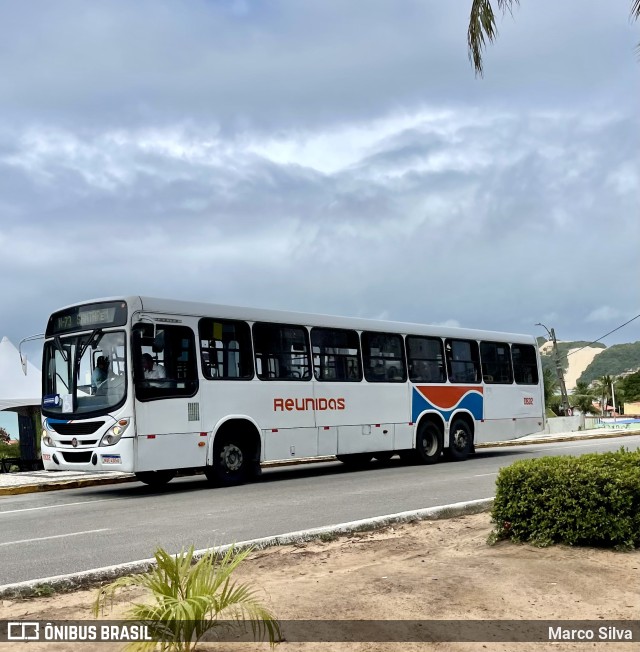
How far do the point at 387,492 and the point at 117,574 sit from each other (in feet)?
22.5

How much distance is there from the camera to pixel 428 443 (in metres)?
19.7

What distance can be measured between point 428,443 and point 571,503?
12401mm

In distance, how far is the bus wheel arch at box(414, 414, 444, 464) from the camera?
63.5 ft

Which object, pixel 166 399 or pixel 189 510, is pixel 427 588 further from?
pixel 166 399

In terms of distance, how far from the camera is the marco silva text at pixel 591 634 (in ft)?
16.5

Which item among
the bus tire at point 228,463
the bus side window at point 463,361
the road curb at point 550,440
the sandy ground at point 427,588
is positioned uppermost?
the bus side window at point 463,361

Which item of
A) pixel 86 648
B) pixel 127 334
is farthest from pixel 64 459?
pixel 86 648

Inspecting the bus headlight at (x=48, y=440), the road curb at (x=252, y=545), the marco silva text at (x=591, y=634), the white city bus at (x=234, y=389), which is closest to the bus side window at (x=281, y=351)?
the white city bus at (x=234, y=389)

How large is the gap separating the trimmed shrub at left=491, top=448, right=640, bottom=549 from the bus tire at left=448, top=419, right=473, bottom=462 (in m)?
12.4

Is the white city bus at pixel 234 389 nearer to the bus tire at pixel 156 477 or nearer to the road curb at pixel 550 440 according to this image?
the bus tire at pixel 156 477

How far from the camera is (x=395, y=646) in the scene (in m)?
4.86

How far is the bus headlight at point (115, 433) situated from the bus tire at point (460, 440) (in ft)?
29.7

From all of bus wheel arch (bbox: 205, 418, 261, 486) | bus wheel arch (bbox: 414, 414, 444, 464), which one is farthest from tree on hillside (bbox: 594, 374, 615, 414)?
bus wheel arch (bbox: 205, 418, 261, 486)

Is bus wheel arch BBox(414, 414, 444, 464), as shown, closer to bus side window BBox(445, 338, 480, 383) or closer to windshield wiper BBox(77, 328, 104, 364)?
bus side window BBox(445, 338, 480, 383)
